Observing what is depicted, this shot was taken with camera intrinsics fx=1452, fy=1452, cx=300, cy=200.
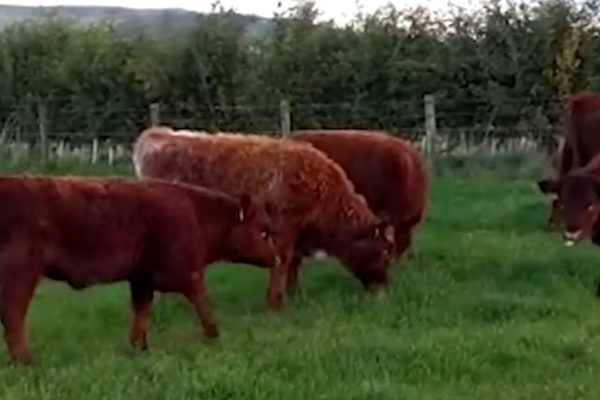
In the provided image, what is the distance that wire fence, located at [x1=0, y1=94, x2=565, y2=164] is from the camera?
24.1 meters

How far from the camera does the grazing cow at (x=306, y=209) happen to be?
12.5 metres

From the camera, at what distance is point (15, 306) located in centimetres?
963

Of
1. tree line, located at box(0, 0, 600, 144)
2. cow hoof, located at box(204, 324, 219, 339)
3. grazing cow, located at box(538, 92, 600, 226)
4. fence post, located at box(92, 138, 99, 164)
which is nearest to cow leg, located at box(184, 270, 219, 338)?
cow hoof, located at box(204, 324, 219, 339)

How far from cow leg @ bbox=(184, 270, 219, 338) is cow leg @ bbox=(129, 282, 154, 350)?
0.32 m

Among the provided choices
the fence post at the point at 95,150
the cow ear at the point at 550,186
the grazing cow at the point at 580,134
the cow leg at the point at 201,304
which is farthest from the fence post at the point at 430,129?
the cow leg at the point at 201,304

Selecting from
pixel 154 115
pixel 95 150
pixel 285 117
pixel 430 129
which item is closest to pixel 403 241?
pixel 430 129

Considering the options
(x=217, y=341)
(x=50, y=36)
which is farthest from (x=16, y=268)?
(x=50, y=36)

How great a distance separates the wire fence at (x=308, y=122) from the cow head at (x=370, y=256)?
35.2 feet

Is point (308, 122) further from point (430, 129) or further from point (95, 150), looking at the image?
point (95, 150)

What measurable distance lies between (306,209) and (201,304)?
2282mm

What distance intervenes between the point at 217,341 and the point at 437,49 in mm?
15997

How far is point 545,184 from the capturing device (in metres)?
13.1

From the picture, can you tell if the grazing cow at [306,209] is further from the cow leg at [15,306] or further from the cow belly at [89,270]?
the cow leg at [15,306]

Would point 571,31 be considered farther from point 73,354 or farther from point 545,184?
point 73,354
